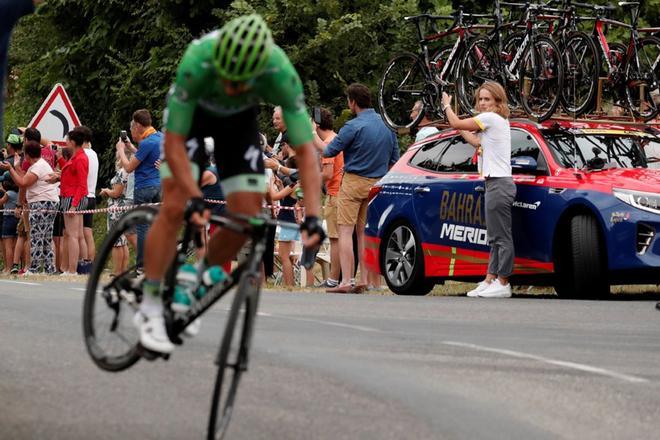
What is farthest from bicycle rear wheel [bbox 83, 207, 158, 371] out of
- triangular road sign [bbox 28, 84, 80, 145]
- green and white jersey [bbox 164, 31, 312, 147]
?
triangular road sign [bbox 28, 84, 80, 145]

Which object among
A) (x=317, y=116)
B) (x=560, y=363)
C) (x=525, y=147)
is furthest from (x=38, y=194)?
(x=560, y=363)

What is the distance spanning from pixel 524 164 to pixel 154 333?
8.60m

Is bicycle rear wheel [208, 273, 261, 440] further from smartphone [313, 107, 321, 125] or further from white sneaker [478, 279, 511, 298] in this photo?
smartphone [313, 107, 321, 125]

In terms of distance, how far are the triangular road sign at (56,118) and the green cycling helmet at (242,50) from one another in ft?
59.2

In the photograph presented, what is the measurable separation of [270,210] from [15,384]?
37.0 feet

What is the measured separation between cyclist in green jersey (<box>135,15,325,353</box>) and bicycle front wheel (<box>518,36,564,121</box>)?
9.29 meters

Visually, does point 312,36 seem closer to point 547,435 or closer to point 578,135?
point 578,135

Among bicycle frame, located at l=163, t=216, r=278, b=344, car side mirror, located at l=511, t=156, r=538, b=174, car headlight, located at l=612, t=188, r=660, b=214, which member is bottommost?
bicycle frame, located at l=163, t=216, r=278, b=344

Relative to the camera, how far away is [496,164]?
1608 cm

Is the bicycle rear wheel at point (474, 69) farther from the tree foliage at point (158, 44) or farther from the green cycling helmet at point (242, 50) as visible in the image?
the green cycling helmet at point (242, 50)

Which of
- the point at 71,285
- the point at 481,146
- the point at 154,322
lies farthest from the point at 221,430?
the point at 71,285

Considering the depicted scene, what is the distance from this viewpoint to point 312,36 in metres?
30.8

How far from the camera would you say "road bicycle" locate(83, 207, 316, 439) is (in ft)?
22.4

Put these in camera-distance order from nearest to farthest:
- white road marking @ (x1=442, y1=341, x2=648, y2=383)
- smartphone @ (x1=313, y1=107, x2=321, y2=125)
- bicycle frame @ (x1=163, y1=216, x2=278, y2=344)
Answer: bicycle frame @ (x1=163, y1=216, x2=278, y2=344) < white road marking @ (x1=442, y1=341, x2=648, y2=383) < smartphone @ (x1=313, y1=107, x2=321, y2=125)
